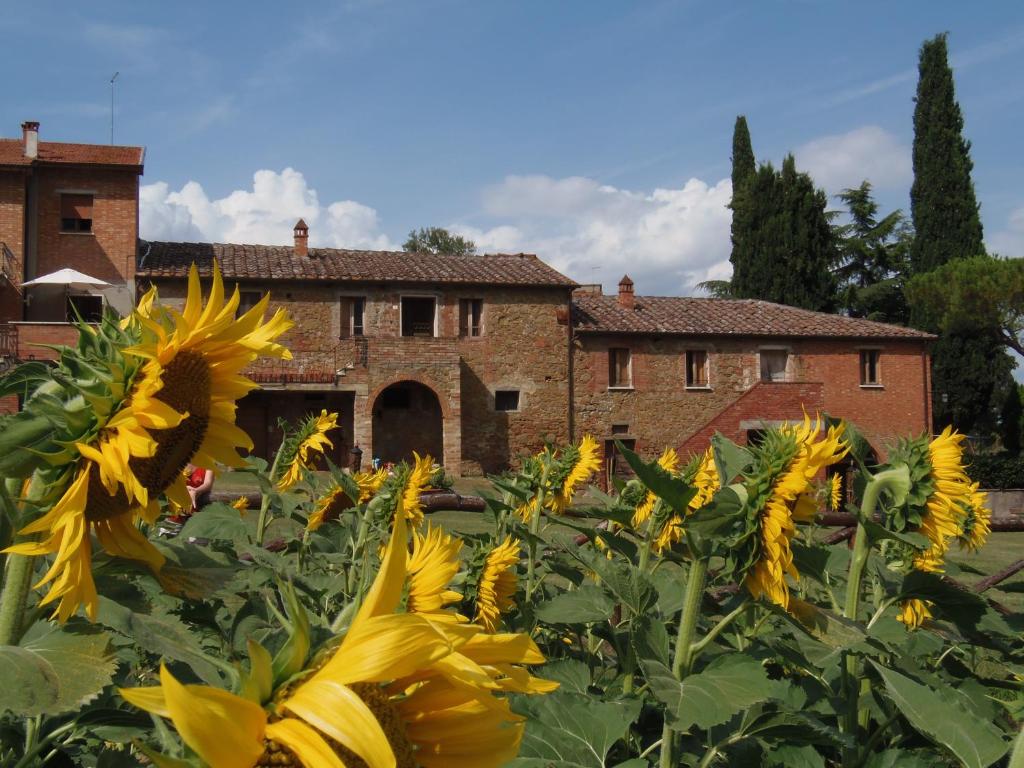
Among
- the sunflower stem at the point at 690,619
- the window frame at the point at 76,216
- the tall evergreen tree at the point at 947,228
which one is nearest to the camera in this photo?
the sunflower stem at the point at 690,619

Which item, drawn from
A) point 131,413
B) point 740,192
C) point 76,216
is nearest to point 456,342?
point 76,216

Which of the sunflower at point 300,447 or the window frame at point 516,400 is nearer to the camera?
the sunflower at point 300,447

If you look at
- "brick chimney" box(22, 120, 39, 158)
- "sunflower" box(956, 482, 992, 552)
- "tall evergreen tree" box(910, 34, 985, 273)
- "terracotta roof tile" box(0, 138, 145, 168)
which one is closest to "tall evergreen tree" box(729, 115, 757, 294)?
"tall evergreen tree" box(910, 34, 985, 273)

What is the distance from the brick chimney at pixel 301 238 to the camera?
24297 millimetres

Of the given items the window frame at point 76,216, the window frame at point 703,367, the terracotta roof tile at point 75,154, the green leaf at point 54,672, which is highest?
the terracotta roof tile at point 75,154

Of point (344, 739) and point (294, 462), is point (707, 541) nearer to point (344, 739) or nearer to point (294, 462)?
point (344, 739)

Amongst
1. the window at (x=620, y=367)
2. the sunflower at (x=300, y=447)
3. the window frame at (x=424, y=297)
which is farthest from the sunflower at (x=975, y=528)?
the window at (x=620, y=367)

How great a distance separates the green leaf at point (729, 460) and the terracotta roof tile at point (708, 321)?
23.0 meters

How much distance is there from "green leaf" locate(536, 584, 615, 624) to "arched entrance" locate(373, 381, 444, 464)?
2143cm

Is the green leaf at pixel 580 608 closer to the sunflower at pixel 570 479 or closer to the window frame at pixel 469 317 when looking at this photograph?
the sunflower at pixel 570 479

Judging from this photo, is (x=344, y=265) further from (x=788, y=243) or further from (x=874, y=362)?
(x=788, y=243)

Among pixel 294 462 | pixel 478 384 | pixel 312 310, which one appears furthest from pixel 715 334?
pixel 294 462

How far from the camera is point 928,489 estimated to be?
79.7 inches

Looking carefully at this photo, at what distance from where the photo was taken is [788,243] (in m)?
35.1
